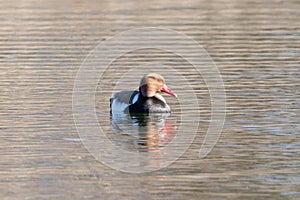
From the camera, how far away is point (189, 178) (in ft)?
34.3

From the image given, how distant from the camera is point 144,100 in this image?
15.1m

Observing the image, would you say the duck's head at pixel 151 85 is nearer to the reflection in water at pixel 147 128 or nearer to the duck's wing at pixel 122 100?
the duck's wing at pixel 122 100

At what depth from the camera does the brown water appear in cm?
1022

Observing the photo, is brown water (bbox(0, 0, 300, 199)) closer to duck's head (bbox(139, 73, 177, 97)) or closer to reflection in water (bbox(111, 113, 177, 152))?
reflection in water (bbox(111, 113, 177, 152))

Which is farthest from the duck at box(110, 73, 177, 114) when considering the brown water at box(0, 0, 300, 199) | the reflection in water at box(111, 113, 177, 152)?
the brown water at box(0, 0, 300, 199)

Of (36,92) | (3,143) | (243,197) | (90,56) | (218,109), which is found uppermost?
(90,56)

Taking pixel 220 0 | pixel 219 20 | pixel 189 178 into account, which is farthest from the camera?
pixel 220 0

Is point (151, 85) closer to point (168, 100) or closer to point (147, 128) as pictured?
point (168, 100)

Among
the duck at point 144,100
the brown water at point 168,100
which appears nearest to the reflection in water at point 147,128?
the duck at point 144,100

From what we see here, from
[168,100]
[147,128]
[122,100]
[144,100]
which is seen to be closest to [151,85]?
[144,100]

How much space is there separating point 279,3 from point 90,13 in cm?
650

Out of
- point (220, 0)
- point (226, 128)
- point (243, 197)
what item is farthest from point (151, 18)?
point (243, 197)

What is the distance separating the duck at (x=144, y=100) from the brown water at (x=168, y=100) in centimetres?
27

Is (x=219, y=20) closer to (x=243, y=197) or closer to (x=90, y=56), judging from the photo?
(x=90, y=56)
